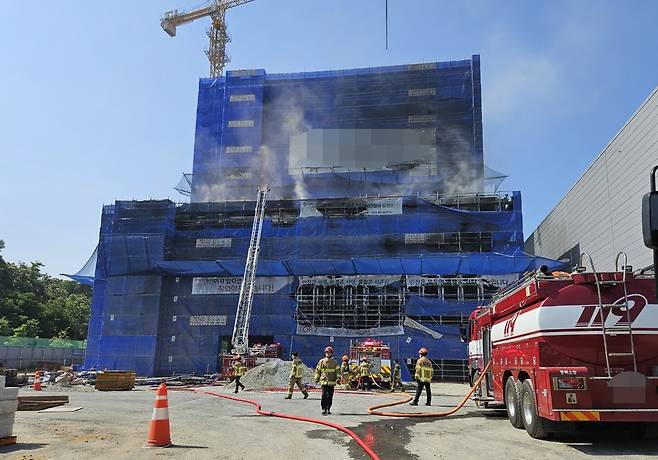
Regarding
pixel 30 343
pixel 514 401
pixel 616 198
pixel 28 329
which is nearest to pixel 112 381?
pixel 514 401

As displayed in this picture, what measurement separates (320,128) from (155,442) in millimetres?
46229

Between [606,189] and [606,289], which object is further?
[606,189]

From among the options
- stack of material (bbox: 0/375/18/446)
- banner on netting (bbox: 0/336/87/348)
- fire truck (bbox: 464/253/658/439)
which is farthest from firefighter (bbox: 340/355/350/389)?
banner on netting (bbox: 0/336/87/348)

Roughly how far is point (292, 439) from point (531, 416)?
377cm

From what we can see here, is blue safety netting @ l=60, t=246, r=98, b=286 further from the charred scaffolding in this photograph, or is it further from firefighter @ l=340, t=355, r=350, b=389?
firefighter @ l=340, t=355, r=350, b=389

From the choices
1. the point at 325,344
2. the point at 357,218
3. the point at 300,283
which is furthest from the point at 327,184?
the point at 325,344

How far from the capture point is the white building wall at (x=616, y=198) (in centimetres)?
2370

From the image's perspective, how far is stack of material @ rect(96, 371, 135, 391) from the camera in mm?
22520

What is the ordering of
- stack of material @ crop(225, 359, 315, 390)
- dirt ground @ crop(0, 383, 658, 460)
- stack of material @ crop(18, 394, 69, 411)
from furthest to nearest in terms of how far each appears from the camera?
stack of material @ crop(225, 359, 315, 390), stack of material @ crop(18, 394, 69, 411), dirt ground @ crop(0, 383, 658, 460)

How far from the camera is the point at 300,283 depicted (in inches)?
1443

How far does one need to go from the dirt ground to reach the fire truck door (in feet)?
1.93

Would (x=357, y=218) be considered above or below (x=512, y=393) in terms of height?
above

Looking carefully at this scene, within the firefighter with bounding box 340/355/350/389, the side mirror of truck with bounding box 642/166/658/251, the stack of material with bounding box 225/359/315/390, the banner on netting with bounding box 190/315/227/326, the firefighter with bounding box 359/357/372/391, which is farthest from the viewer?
the banner on netting with bounding box 190/315/227/326

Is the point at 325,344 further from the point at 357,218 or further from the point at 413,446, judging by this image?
the point at 413,446
